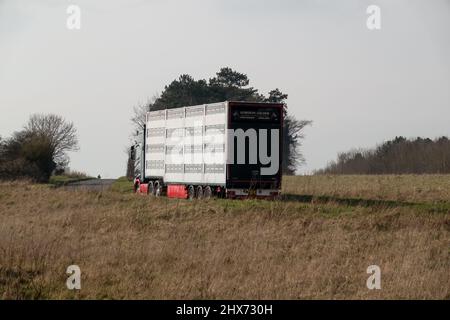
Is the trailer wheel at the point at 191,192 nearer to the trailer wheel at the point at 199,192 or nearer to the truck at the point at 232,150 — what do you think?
the truck at the point at 232,150

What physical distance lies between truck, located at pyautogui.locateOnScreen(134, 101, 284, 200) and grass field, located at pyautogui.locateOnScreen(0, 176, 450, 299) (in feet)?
6.38

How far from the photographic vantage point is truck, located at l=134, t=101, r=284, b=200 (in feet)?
92.1

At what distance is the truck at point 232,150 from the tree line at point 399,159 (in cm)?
4470

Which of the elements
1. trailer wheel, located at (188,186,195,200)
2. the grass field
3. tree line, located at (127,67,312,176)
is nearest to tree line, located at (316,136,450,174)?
tree line, located at (127,67,312,176)

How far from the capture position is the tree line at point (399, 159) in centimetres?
7415

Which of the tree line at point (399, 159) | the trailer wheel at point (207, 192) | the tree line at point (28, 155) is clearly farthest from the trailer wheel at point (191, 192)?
the tree line at point (399, 159)

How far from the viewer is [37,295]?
502 inches

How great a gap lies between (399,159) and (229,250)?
6502 cm

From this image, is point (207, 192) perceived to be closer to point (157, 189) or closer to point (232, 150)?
point (232, 150)

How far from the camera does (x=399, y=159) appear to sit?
78.7 metres
